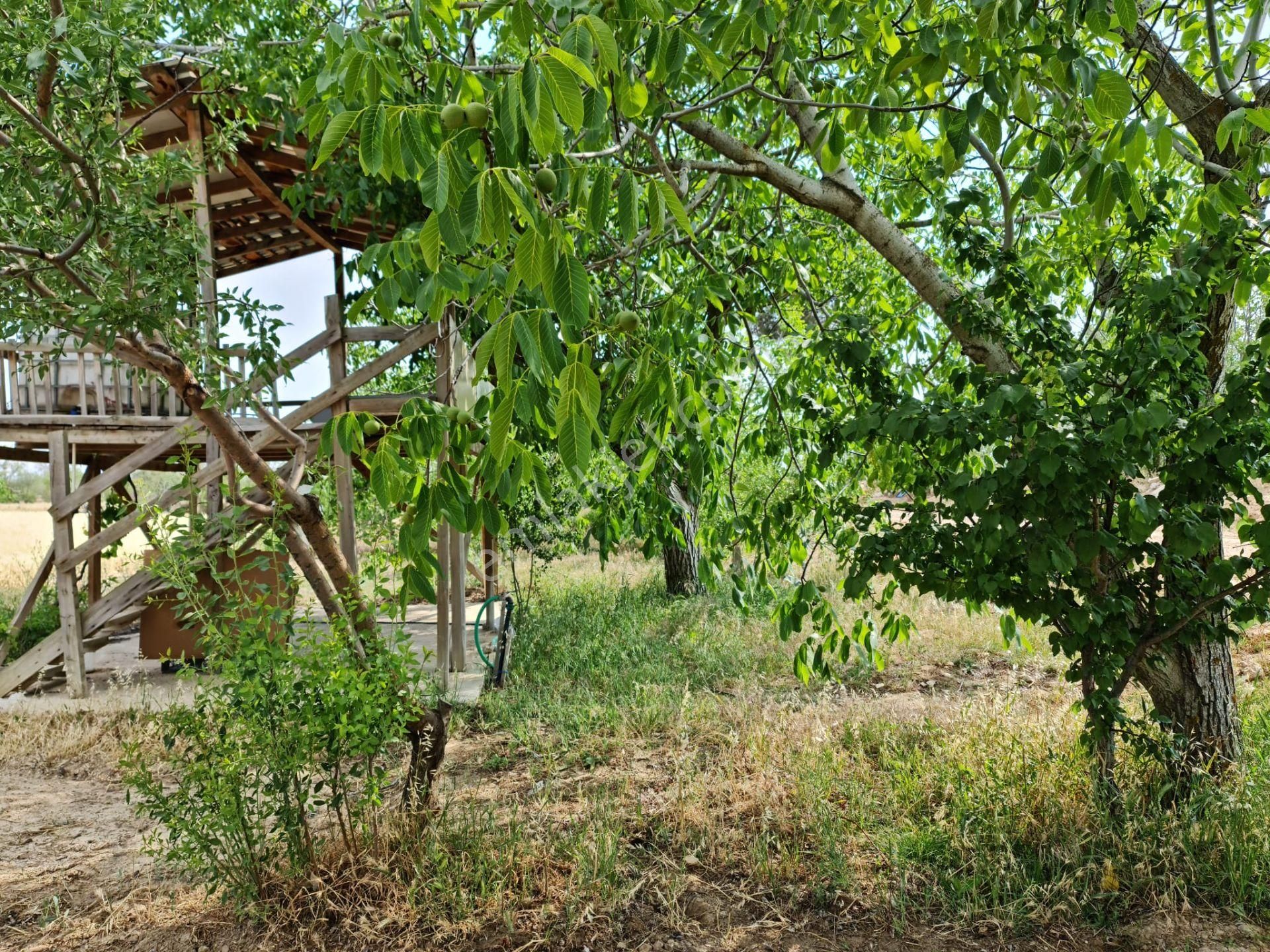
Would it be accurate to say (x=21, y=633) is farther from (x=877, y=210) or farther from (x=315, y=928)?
(x=877, y=210)

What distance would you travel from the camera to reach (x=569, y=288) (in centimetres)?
127

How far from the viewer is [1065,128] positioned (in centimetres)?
280

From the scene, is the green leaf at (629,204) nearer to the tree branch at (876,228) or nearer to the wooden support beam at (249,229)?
the tree branch at (876,228)

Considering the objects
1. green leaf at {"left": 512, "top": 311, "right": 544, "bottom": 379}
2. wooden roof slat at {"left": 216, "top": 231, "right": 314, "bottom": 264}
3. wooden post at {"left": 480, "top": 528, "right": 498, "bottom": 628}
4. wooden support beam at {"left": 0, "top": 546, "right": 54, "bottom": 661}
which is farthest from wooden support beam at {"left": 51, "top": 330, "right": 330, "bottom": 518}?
green leaf at {"left": 512, "top": 311, "right": 544, "bottom": 379}

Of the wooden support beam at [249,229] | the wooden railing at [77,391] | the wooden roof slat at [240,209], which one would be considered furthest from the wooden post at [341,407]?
the wooden support beam at [249,229]

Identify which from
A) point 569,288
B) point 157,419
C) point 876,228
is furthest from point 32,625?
point 569,288

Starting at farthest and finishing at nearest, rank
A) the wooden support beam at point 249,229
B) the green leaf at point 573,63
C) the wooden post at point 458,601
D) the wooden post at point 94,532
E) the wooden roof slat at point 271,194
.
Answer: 1. the wooden support beam at point 249,229
2. the wooden post at point 94,532
3. the wooden roof slat at point 271,194
4. the wooden post at point 458,601
5. the green leaf at point 573,63

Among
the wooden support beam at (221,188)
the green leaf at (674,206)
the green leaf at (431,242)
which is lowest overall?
the green leaf at (431,242)

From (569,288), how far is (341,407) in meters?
6.18

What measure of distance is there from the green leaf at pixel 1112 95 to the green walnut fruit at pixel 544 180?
1233 mm

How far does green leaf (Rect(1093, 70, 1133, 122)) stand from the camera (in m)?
1.84

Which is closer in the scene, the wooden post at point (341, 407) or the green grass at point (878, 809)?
the green grass at point (878, 809)

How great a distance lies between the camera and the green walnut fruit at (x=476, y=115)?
1392 millimetres

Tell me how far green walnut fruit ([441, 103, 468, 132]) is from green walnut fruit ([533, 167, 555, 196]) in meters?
0.15
